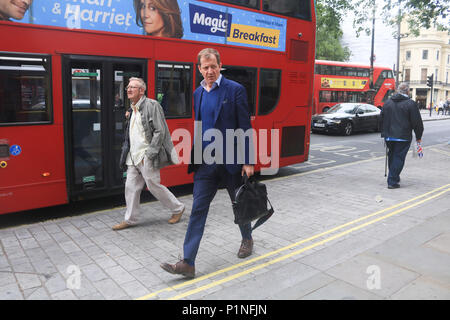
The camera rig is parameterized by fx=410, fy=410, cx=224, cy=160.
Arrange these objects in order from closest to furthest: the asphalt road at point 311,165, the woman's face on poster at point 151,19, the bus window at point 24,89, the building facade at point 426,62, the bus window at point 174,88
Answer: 1. the bus window at point 24,89
2. the asphalt road at point 311,165
3. the woman's face on poster at point 151,19
4. the bus window at point 174,88
5. the building facade at point 426,62

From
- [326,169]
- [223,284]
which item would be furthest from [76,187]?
[326,169]

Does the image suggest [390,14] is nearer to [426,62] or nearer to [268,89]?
[268,89]

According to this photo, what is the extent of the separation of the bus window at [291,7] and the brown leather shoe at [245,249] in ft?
16.3

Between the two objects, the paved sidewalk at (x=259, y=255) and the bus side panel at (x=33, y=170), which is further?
the bus side panel at (x=33, y=170)

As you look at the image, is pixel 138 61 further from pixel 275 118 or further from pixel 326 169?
pixel 326 169

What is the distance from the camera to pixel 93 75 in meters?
5.66

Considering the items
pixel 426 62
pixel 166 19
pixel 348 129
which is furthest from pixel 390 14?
pixel 426 62

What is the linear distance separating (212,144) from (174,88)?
3.02 m

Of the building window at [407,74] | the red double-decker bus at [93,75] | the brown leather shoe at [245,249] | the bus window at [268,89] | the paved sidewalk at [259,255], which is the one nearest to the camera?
the paved sidewalk at [259,255]

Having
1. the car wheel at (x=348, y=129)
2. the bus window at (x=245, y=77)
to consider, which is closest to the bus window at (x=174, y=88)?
the bus window at (x=245, y=77)

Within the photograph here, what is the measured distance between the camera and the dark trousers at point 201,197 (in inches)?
147

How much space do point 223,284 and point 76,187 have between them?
2965 mm

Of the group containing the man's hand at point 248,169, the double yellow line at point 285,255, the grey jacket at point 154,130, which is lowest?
the double yellow line at point 285,255

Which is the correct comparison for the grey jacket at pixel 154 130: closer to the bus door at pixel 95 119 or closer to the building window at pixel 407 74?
the bus door at pixel 95 119
